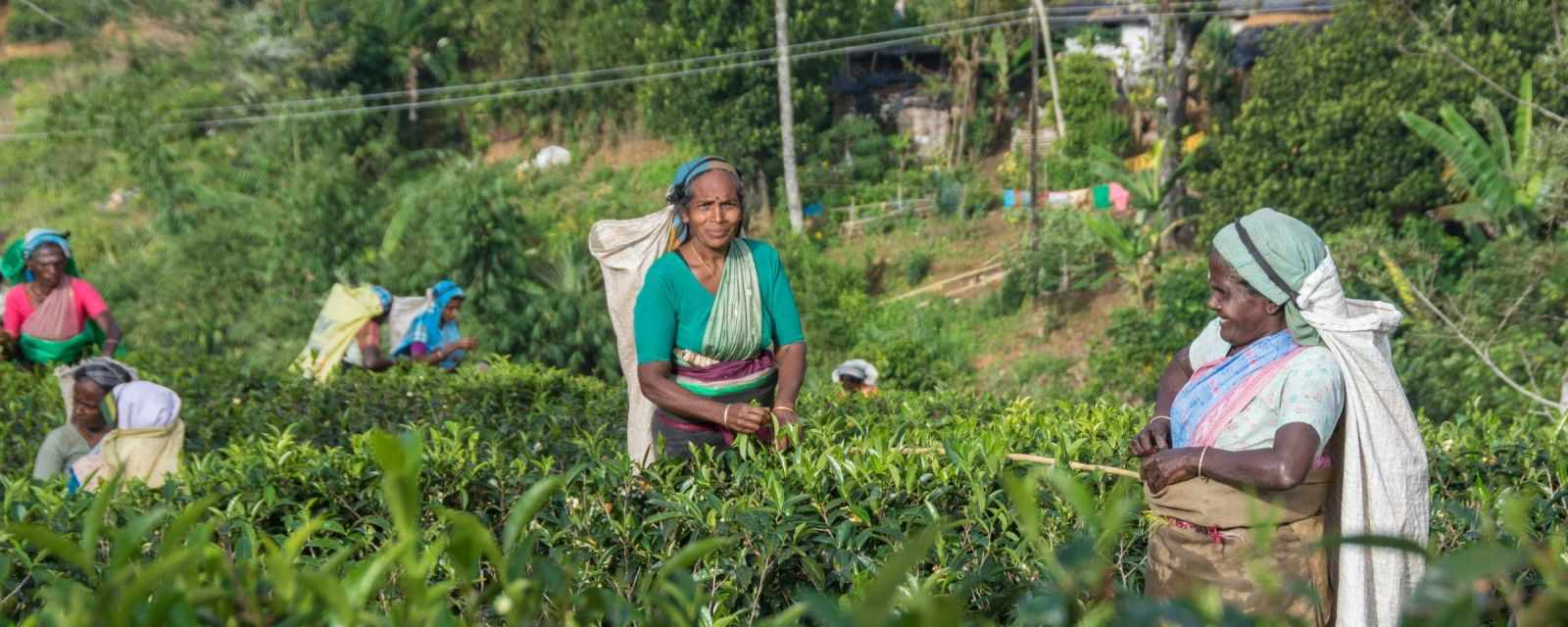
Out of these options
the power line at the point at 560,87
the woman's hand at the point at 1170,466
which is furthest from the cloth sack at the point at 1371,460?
the power line at the point at 560,87

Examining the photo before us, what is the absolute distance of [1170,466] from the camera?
314 centimetres

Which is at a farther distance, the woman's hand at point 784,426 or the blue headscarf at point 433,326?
the blue headscarf at point 433,326

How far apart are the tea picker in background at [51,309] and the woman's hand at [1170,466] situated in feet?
22.9

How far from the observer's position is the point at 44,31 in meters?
31.0

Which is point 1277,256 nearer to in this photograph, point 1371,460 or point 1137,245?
point 1371,460

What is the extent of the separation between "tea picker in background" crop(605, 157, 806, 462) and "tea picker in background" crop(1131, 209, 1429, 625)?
1.45 meters

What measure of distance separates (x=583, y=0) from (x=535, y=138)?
307cm

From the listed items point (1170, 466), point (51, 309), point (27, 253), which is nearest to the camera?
point (1170, 466)

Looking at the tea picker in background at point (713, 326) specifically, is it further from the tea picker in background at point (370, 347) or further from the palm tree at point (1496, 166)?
the palm tree at point (1496, 166)

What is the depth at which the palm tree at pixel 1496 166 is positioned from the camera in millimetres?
14047

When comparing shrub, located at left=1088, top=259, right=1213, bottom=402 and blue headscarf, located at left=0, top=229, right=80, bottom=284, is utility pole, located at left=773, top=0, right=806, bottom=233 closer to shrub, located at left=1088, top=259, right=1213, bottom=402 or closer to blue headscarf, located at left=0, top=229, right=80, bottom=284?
shrub, located at left=1088, top=259, right=1213, bottom=402

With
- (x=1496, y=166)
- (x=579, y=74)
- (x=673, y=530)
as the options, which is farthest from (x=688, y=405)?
(x=579, y=74)

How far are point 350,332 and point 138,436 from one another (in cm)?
407

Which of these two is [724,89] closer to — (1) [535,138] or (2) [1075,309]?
(1) [535,138]
